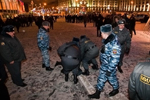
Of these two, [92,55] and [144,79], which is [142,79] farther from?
[92,55]

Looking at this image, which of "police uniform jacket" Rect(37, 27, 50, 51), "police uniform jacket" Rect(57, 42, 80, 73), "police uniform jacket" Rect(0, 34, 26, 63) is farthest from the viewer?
"police uniform jacket" Rect(37, 27, 50, 51)

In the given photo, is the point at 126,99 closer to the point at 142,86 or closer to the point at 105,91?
the point at 105,91

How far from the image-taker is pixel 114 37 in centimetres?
277

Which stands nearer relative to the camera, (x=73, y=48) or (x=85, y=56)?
(x=73, y=48)

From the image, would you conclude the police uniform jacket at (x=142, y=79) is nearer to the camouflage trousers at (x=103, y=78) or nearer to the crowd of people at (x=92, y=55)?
the crowd of people at (x=92, y=55)

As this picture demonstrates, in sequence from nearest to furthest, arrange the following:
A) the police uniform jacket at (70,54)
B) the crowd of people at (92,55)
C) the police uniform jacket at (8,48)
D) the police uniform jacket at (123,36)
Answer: the crowd of people at (92,55)
the police uniform jacket at (8,48)
the police uniform jacket at (70,54)
the police uniform jacket at (123,36)

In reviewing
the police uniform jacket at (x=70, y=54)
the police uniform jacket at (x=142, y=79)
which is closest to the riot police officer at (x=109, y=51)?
the police uniform jacket at (x=70, y=54)

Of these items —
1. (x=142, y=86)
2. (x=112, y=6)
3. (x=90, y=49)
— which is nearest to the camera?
(x=142, y=86)

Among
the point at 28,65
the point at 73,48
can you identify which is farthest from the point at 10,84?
the point at 73,48

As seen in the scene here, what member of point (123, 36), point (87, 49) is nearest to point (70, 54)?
point (87, 49)

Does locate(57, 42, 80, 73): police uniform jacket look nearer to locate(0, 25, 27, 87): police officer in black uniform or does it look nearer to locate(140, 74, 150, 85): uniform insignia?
locate(0, 25, 27, 87): police officer in black uniform

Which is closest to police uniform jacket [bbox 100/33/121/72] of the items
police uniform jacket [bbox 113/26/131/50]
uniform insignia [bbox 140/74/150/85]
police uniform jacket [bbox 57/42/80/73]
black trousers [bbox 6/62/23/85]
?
police uniform jacket [bbox 57/42/80/73]

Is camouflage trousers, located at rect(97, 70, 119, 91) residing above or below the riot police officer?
below

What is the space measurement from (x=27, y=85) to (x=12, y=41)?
154cm
